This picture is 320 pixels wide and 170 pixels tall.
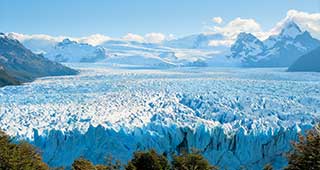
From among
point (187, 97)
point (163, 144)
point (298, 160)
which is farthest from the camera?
point (187, 97)

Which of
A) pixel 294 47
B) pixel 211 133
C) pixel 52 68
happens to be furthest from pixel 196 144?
pixel 294 47

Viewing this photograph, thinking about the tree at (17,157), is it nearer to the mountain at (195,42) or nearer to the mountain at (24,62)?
the mountain at (24,62)

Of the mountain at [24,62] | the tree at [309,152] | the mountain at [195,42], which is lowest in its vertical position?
the mountain at [24,62]

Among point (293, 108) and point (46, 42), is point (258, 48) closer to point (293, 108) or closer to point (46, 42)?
point (46, 42)

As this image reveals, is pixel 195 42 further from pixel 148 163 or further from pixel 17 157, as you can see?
pixel 17 157

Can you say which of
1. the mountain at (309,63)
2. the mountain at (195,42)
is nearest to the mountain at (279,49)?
the mountain at (309,63)

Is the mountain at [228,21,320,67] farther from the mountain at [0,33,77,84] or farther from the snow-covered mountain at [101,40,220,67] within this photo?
the mountain at [0,33,77,84]
